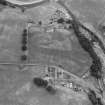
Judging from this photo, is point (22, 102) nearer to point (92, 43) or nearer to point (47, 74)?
point (47, 74)

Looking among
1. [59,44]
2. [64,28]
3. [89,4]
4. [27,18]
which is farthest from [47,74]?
[89,4]

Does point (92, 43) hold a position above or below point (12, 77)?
above

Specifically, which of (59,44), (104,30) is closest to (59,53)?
(59,44)

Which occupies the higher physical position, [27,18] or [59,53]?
[27,18]

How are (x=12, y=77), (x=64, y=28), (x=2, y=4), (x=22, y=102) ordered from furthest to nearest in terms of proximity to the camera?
(x=2, y=4), (x=64, y=28), (x=12, y=77), (x=22, y=102)

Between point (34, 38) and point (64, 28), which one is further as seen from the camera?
point (64, 28)

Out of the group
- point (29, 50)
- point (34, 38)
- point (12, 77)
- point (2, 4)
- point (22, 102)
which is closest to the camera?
point (22, 102)

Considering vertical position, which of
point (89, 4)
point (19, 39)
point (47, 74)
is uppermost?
point (89, 4)

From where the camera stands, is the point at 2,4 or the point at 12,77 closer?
the point at 12,77

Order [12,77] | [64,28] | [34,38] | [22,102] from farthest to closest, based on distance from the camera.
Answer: [64,28] → [34,38] → [12,77] → [22,102]
